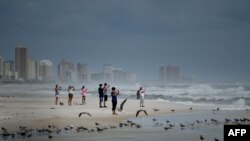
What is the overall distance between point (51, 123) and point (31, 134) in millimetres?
3834

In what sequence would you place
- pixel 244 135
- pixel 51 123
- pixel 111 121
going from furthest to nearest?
pixel 111 121
pixel 51 123
pixel 244 135

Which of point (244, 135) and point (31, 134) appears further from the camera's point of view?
point (31, 134)

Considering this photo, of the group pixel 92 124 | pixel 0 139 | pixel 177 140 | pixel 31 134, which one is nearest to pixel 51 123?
pixel 92 124

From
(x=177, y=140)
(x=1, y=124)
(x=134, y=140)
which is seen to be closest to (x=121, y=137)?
(x=134, y=140)

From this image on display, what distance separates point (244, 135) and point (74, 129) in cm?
1042

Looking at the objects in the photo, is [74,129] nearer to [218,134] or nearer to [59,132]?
[59,132]

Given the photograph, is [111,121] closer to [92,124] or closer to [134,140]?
[92,124]

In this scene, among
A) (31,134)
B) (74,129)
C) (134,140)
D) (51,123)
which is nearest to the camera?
(134,140)

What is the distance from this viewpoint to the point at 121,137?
60.2 ft

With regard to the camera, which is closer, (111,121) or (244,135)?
(244,135)

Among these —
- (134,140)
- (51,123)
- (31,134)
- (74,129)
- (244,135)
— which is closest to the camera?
(244,135)

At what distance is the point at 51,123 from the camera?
2259cm

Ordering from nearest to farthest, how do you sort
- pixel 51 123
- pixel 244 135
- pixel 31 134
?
1. pixel 244 135
2. pixel 31 134
3. pixel 51 123

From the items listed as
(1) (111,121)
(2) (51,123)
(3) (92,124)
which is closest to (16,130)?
(2) (51,123)
